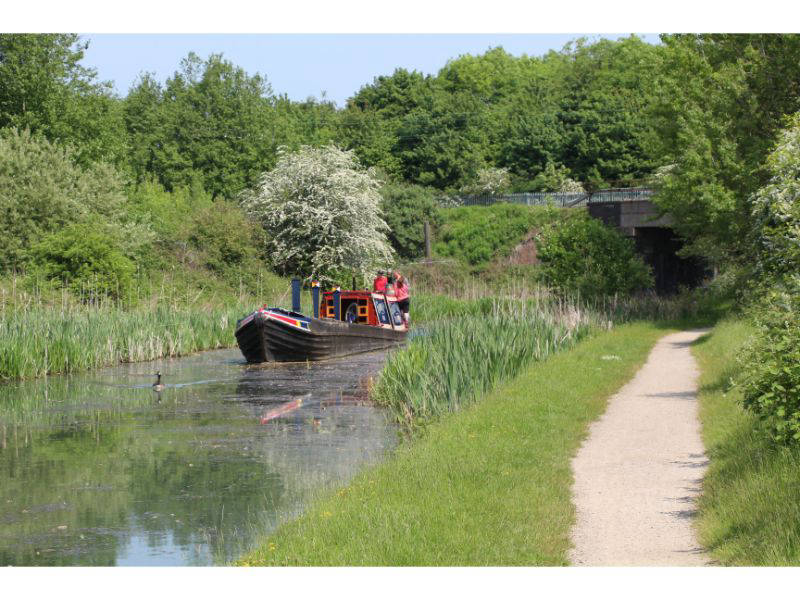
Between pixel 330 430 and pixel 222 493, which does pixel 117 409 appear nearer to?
pixel 330 430

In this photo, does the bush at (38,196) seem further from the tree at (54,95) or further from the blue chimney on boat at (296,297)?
the blue chimney on boat at (296,297)

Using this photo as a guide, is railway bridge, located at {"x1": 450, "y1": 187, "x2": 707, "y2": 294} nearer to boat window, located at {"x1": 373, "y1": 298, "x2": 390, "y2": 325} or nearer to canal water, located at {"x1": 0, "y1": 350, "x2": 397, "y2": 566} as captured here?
boat window, located at {"x1": 373, "y1": 298, "x2": 390, "y2": 325}

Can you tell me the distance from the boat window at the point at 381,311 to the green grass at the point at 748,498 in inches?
737

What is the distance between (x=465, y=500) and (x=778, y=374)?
3.06 m

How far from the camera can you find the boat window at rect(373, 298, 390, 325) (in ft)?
103

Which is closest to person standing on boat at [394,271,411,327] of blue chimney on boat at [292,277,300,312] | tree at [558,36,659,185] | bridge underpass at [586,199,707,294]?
blue chimney on boat at [292,277,300,312]

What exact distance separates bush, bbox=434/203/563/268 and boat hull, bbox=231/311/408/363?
976 inches

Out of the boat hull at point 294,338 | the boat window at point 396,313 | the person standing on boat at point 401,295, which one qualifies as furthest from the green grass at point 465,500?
the person standing on boat at point 401,295

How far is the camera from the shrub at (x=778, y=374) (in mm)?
8883

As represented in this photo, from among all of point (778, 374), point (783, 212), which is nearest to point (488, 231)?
point (783, 212)

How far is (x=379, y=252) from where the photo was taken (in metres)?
47.1

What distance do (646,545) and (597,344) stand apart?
1578 centimetres

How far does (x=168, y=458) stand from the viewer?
48.2 ft

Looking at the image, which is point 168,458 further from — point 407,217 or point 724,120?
point 407,217
